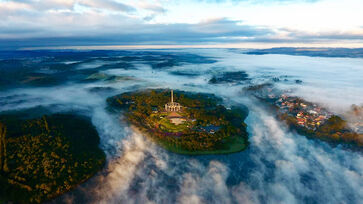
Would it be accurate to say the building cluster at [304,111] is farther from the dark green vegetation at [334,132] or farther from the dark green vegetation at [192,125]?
the dark green vegetation at [192,125]

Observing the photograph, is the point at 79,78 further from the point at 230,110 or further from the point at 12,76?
the point at 230,110

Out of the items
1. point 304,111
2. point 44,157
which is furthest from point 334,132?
point 44,157

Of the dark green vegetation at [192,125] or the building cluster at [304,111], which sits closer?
the dark green vegetation at [192,125]

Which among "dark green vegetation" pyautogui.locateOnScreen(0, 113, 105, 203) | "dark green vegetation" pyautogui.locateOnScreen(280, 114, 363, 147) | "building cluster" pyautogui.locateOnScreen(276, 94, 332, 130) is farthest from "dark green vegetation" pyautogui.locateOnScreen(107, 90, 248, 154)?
"building cluster" pyautogui.locateOnScreen(276, 94, 332, 130)

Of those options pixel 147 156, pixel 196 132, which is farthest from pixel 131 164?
pixel 196 132

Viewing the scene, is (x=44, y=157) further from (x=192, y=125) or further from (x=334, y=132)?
(x=334, y=132)

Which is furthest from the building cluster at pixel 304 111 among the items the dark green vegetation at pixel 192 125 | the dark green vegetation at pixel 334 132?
the dark green vegetation at pixel 192 125
